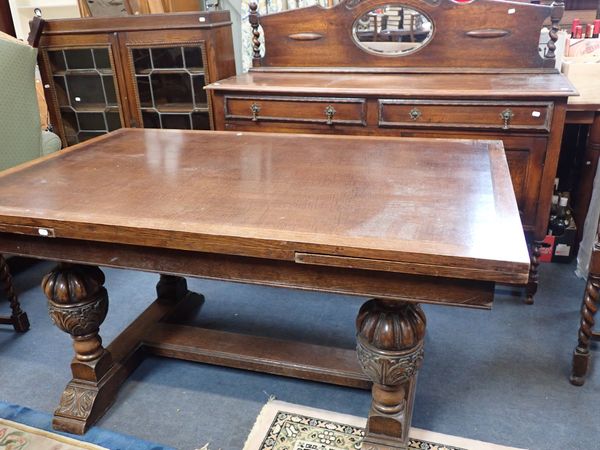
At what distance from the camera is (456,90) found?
201 cm

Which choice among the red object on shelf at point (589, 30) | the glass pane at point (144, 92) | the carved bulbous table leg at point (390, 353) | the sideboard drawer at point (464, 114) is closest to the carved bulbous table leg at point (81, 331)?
the carved bulbous table leg at point (390, 353)

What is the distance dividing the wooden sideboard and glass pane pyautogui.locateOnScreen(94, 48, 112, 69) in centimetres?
83

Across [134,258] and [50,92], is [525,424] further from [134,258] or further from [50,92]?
[50,92]

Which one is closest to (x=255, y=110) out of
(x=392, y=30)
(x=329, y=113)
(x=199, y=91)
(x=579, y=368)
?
(x=329, y=113)

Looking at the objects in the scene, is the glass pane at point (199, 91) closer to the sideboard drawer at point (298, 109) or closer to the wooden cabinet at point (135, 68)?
the wooden cabinet at point (135, 68)

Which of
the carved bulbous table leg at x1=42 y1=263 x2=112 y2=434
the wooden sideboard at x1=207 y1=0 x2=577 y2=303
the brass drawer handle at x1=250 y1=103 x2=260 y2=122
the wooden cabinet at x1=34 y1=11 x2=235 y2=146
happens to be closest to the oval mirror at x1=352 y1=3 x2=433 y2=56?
the wooden sideboard at x1=207 y1=0 x2=577 y2=303

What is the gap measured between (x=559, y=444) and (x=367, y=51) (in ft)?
5.95

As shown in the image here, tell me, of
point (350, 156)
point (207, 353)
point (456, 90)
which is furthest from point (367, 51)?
point (207, 353)

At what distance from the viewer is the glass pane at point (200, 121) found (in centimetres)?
286

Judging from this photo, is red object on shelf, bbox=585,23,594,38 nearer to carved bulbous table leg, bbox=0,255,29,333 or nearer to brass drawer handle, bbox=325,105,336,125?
brass drawer handle, bbox=325,105,336,125

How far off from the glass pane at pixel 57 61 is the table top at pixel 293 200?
145 centimetres

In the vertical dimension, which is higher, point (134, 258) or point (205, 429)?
point (134, 258)

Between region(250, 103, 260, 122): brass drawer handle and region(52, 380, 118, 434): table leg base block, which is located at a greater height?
region(250, 103, 260, 122): brass drawer handle

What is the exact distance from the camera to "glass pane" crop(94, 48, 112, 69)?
2.84m
